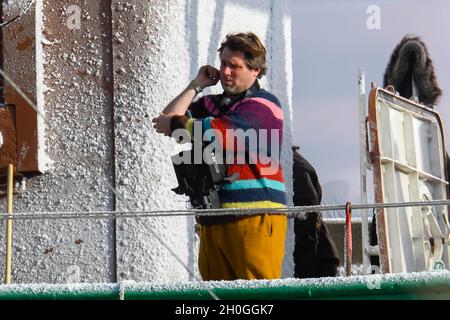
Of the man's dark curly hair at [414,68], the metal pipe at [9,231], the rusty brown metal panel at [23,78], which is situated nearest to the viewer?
the metal pipe at [9,231]

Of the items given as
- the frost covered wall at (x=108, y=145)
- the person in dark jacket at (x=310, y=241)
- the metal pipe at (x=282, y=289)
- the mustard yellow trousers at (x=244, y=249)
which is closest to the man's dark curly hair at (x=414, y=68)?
the person in dark jacket at (x=310, y=241)

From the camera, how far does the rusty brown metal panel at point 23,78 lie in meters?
7.21

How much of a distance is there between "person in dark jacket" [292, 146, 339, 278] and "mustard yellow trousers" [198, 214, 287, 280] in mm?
837

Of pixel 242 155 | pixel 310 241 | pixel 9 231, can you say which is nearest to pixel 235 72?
pixel 242 155

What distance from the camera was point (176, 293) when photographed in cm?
605

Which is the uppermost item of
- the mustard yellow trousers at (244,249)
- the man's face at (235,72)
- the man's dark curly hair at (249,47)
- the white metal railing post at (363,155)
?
the man's dark curly hair at (249,47)

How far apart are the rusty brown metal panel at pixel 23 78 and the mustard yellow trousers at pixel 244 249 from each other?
1066mm

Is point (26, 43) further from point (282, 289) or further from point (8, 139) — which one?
point (282, 289)

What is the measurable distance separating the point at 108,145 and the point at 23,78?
50cm

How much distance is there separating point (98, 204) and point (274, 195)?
0.96 metres

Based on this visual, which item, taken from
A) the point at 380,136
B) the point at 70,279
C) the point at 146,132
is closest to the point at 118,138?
the point at 146,132

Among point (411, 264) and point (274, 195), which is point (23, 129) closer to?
point (274, 195)

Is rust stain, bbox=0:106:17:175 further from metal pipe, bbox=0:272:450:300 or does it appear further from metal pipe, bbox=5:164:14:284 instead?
metal pipe, bbox=0:272:450:300

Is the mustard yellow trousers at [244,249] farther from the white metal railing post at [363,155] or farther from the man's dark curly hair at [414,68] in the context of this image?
the man's dark curly hair at [414,68]
